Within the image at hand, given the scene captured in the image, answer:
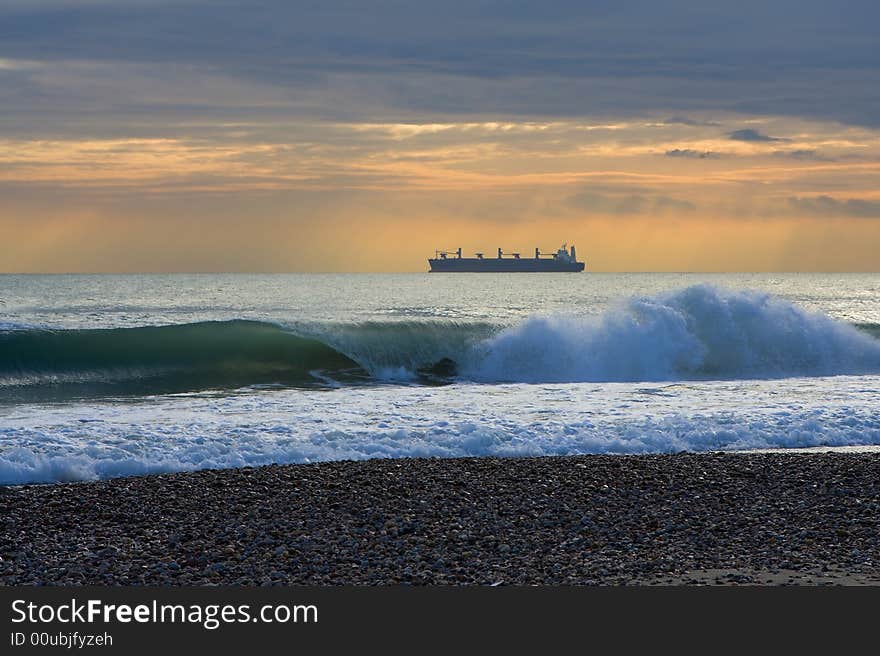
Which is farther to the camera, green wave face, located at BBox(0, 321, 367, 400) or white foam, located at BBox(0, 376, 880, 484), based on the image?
green wave face, located at BBox(0, 321, 367, 400)

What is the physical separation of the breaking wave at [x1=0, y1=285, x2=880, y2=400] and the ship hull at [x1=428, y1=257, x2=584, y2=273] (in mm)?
117451

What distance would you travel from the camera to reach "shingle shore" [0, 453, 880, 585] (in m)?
6.72

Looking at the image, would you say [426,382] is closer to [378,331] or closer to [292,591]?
[378,331]

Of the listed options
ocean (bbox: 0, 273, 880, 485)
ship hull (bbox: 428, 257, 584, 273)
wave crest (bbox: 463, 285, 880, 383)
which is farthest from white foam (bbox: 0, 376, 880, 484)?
ship hull (bbox: 428, 257, 584, 273)

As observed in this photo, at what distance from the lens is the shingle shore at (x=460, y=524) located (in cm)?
672

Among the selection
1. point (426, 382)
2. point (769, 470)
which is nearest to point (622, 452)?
point (769, 470)

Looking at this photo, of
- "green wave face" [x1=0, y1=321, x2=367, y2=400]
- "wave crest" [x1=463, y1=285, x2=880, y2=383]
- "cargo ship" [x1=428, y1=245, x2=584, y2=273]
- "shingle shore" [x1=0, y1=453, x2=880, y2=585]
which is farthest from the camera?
"cargo ship" [x1=428, y1=245, x2=584, y2=273]

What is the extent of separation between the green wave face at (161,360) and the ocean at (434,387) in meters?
0.07

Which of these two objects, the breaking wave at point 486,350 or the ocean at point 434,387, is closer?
the ocean at point 434,387

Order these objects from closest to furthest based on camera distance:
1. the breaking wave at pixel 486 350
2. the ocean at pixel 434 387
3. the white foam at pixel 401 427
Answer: the white foam at pixel 401 427, the ocean at pixel 434 387, the breaking wave at pixel 486 350

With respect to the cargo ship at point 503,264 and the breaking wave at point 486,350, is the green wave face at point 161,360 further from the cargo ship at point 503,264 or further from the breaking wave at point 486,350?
the cargo ship at point 503,264

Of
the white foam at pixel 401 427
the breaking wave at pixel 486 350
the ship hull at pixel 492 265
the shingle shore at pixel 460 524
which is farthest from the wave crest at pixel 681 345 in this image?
the ship hull at pixel 492 265

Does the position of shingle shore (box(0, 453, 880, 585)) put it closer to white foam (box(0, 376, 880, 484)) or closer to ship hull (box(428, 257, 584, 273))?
white foam (box(0, 376, 880, 484))

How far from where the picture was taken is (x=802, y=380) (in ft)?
70.2
